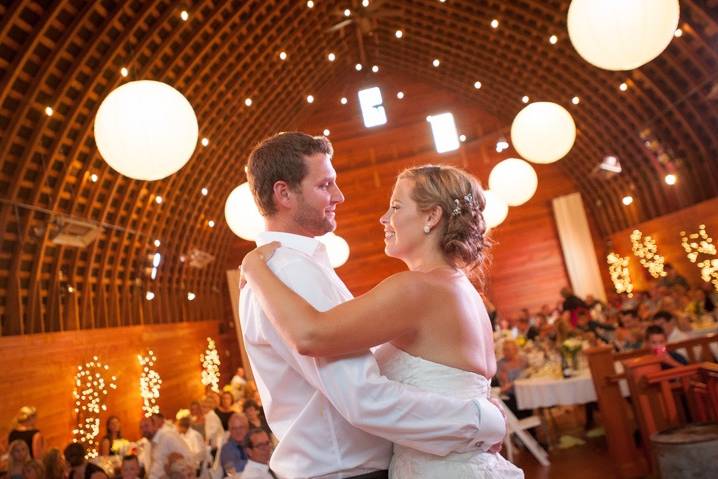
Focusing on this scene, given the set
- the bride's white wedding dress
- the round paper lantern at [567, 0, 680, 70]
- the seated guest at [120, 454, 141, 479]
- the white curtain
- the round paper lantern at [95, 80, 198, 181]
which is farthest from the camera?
the white curtain

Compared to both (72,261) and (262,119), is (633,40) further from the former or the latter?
(262,119)

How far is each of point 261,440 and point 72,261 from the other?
636 cm

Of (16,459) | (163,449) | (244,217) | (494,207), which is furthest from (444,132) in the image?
(16,459)

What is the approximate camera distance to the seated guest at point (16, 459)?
281 inches

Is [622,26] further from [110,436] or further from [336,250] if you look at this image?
[110,436]

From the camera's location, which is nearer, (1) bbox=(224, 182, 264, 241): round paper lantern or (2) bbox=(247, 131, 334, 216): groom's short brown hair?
(2) bbox=(247, 131, 334, 216): groom's short brown hair

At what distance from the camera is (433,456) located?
1866 mm

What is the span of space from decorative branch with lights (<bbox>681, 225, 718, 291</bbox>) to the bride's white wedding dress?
12.3 m

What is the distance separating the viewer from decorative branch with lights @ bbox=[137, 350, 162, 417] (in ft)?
40.5

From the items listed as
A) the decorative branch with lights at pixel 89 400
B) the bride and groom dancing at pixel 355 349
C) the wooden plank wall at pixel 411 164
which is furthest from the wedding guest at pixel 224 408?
the wooden plank wall at pixel 411 164

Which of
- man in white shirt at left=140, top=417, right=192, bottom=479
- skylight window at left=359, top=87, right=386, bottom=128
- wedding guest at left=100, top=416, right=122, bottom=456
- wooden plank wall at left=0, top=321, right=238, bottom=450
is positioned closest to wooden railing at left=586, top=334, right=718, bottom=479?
man in white shirt at left=140, top=417, right=192, bottom=479

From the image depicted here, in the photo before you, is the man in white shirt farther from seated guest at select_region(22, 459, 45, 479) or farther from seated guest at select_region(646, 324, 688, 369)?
seated guest at select_region(646, 324, 688, 369)

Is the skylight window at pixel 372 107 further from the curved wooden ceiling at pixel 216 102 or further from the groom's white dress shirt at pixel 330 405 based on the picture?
the groom's white dress shirt at pixel 330 405

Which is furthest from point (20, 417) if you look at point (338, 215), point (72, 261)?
point (338, 215)
